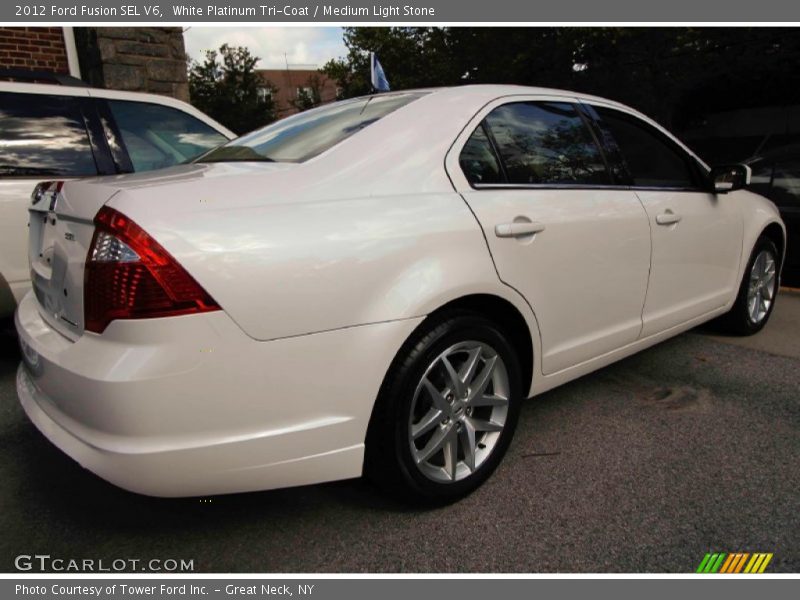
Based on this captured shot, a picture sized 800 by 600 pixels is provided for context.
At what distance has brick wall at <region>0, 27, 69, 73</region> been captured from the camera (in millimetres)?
7359

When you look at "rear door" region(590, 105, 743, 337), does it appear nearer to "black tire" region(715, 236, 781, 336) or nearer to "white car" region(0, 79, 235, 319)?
"black tire" region(715, 236, 781, 336)

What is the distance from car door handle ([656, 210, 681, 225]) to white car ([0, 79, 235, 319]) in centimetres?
303

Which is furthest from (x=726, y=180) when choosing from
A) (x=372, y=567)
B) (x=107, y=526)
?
(x=107, y=526)

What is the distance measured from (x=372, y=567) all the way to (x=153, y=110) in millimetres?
3609

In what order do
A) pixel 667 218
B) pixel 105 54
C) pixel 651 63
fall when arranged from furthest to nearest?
pixel 651 63 → pixel 105 54 → pixel 667 218

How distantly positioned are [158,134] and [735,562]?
4.16 metres

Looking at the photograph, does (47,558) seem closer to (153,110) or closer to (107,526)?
(107,526)

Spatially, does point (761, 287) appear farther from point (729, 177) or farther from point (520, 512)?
point (520, 512)

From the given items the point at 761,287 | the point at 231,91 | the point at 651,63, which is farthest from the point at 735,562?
the point at 231,91

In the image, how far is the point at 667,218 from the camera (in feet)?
10.0

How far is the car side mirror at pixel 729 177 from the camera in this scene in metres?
3.51

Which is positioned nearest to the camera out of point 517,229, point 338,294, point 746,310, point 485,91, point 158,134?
point 338,294

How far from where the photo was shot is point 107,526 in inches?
84.7

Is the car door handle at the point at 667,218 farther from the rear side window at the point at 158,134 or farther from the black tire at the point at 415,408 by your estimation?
the rear side window at the point at 158,134
